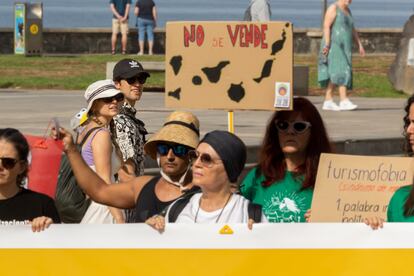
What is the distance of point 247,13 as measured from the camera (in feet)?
77.3

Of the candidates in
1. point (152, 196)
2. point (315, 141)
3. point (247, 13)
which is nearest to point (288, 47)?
point (315, 141)

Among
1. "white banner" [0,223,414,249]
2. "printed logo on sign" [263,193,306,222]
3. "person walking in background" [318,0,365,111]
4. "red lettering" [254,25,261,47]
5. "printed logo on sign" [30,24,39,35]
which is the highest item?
"red lettering" [254,25,261,47]

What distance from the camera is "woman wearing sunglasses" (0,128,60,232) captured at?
6660mm

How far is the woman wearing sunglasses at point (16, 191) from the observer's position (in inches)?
262

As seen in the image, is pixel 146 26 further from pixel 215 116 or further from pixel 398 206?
pixel 398 206

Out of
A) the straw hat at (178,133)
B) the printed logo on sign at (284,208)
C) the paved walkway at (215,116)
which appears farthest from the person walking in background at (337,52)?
the printed logo on sign at (284,208)

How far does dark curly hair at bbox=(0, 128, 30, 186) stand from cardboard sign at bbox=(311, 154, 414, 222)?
4.13ft

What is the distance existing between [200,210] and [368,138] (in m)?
9.49

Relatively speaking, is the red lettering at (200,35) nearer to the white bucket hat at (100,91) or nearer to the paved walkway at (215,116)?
the white bucket hat at (100,91)

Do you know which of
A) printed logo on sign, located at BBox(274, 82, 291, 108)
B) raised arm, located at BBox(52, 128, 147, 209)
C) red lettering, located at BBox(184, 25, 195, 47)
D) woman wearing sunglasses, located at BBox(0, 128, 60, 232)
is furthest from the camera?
red lettering, located at BBox(184, 25, 195, 47)

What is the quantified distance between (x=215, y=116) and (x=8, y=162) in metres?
12.1

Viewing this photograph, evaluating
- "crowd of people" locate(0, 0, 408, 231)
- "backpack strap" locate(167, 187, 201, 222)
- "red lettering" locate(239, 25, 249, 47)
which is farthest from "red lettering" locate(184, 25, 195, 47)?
"backpack strap" locate(167, 187, 201, 222)

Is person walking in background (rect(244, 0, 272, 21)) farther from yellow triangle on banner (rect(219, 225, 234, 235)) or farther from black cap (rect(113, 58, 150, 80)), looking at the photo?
yellow triangle on banner (rect(219, 225, 234, 235))

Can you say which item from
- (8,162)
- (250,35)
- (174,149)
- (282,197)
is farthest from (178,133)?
(250,35)
